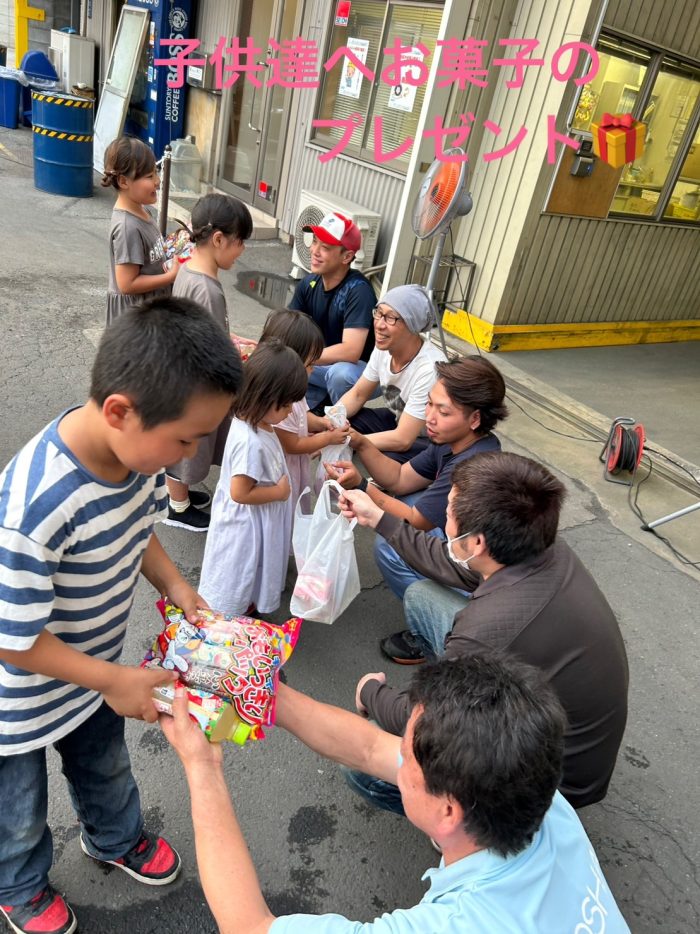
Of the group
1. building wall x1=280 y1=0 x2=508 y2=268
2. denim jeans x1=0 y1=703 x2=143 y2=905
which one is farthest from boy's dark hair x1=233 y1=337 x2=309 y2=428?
building wall x1=280 y1=0 x2=508 y2=268

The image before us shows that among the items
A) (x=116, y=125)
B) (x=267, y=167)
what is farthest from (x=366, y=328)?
(x=116, y=125)

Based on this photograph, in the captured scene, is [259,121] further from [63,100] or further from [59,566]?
[59,566]

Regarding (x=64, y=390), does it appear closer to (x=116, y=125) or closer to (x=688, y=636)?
(x=688, y=636)

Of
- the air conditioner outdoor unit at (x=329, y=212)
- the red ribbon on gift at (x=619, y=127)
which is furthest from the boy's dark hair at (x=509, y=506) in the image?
the air conditioner outdoor unit at (x=329, y=212)

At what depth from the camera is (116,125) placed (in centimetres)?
982

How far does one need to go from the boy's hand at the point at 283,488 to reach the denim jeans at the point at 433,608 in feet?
1.99

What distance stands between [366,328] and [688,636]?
2409 millimetres

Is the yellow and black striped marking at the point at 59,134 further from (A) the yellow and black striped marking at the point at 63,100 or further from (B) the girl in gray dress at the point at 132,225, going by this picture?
(B) the girl in gray dress at the point at 132,225

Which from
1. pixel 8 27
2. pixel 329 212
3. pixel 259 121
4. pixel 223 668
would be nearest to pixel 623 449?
pixel 223 668

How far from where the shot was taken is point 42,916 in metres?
1.59

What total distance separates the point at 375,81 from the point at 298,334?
545 centimetres

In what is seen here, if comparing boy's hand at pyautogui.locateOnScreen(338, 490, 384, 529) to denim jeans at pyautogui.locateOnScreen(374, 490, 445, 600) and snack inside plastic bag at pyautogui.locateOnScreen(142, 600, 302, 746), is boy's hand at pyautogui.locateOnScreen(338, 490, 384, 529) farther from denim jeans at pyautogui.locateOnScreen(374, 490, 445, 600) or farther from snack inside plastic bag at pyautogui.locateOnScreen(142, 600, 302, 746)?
snack inside plastic bag at pyautogui.locateOnScreen(142, 600, 302, 746)

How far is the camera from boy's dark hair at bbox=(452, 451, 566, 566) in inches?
69.2

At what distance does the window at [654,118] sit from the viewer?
5.51 meters
